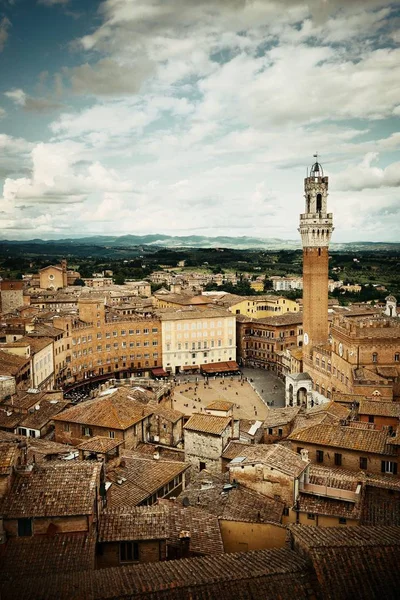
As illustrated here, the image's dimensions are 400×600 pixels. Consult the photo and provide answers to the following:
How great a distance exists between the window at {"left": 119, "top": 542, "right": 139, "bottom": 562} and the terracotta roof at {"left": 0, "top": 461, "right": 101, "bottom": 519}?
1765 mm

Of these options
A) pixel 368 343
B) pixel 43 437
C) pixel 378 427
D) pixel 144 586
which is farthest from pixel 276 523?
pixel 368 343

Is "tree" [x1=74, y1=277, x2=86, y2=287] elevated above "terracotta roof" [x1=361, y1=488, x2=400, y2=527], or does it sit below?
below

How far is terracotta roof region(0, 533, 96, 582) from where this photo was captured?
1394 centimetres

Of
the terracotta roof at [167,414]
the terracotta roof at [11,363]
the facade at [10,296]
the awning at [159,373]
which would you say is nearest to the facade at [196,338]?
the awning at [159,373]

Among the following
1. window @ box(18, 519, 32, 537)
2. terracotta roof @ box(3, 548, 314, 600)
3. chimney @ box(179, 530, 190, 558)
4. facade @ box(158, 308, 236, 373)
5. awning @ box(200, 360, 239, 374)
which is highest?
terracotta roof @ box(3, 548, 314, 600)

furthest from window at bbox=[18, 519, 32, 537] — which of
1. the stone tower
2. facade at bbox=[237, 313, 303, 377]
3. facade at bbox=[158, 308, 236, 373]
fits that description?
facade at bbox=[237, 313, 303, 377]

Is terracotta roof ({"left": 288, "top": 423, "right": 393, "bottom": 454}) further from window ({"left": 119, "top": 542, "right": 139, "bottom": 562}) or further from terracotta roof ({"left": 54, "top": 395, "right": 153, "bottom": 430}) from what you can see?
window ({"left": 119, "top": 542, "right": 139, "bottom": 562})

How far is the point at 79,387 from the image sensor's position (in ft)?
239

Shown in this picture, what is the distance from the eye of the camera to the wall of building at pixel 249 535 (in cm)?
1923

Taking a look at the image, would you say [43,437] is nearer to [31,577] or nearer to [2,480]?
[2,480]

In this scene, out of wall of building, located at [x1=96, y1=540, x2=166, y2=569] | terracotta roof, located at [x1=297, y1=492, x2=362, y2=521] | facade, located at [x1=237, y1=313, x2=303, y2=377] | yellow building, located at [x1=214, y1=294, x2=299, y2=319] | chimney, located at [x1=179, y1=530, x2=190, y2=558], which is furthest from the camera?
yellow building, located at [x1=214, y1=294, x2=299, y2=319]

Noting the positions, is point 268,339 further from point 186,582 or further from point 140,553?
point 186,582

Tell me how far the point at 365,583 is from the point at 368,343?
146 ft

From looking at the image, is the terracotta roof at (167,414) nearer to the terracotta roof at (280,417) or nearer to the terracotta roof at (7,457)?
the terracotta roof at (280,417)
